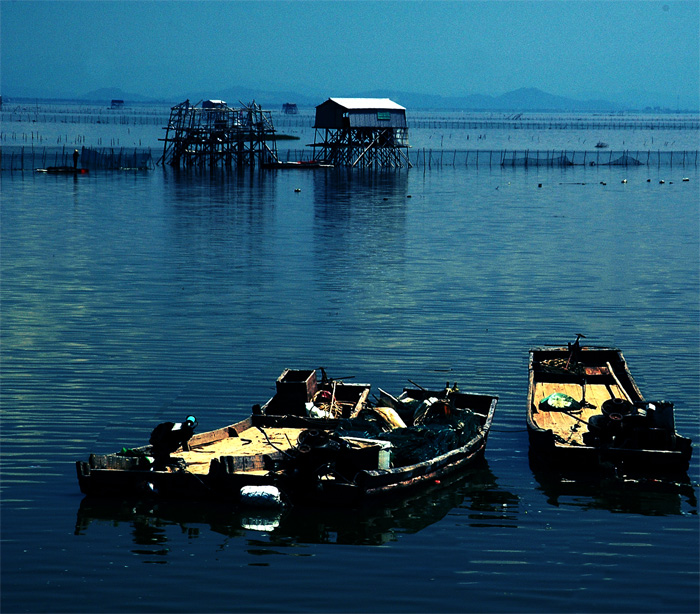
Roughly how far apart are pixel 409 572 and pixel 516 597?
1833 millimetres

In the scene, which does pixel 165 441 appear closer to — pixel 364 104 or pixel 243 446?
pixel 243 446

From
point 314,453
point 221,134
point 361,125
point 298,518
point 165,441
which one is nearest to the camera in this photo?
point 298,518

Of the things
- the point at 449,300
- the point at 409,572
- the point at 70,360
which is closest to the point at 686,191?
the point at 449,300

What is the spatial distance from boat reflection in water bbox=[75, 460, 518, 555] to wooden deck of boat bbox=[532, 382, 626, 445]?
113 inches

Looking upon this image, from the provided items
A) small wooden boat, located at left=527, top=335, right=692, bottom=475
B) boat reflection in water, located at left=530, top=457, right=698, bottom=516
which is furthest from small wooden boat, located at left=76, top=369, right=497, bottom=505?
boat reflection in water, located at left=530, top=457, right=698, bottom=516

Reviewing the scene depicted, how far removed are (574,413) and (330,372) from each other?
24.0ft

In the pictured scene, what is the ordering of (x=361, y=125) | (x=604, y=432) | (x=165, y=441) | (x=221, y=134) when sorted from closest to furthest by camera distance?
(x=165, y=441), (x=604, y=432), (x=361, y=125), (x=221, y=134)

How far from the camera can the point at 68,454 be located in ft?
70.3

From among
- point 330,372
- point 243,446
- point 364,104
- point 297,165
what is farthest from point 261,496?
point 297,165

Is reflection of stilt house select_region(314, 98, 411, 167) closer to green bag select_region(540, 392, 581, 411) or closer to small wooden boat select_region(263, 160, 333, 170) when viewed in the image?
small wooden boat select_region(263, 160, 333, 170)

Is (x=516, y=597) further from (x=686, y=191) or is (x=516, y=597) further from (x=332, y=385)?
(x=686, y=191)

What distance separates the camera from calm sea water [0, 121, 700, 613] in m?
16.1

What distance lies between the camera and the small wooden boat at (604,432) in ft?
66.5

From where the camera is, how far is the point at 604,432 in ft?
68.0
